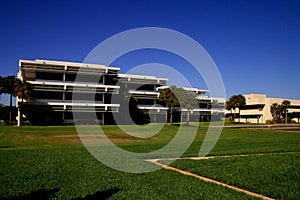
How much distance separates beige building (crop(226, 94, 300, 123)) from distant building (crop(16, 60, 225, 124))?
41.6 metres

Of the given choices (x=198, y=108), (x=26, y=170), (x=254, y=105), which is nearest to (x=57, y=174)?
(x=26, y=170)

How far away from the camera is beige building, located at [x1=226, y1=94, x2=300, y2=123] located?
102 m

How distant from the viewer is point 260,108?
10312cm

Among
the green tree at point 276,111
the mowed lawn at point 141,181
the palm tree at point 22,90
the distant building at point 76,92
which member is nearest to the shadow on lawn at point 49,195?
the mowed lawn at point 141,181

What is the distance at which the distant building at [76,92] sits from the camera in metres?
62.6

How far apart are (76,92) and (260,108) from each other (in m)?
65.7

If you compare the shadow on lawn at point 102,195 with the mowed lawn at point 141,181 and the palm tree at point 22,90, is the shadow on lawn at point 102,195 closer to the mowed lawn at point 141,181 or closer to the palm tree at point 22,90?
the mowed lawn at point 141,181

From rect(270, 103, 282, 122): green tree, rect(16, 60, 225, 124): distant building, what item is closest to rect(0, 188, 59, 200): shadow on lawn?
rect(16, 60, 225, 124): distant building

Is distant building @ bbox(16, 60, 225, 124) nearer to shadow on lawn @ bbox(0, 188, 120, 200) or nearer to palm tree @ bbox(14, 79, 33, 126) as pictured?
palm tree @ bbox(14, 79, 33, 126)

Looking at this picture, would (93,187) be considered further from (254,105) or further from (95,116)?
(254,105)

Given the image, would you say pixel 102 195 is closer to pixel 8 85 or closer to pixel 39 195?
pixel 39 195

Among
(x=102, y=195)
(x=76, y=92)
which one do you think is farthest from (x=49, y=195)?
(x=76, y=92)

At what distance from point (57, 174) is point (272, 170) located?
1015 cm

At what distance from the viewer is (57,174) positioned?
1354 cm
